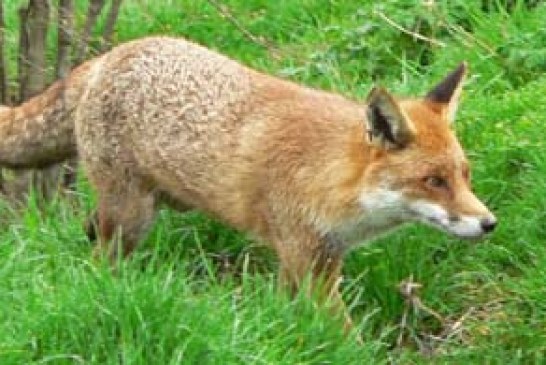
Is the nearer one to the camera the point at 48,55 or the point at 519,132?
the point at 519,132

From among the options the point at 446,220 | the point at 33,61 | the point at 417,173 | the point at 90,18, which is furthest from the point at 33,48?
the point at 446,220

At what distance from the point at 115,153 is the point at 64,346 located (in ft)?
5.08

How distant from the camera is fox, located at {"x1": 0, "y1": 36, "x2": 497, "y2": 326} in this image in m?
6.05

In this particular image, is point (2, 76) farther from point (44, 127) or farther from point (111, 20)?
point (44, 127)

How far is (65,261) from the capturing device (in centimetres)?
606

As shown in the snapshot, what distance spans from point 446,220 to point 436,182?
0.16 m

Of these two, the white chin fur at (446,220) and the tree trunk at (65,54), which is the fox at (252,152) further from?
the tree trunk at (65,54)

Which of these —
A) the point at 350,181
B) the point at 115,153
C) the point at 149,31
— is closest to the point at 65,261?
the point at 115,153

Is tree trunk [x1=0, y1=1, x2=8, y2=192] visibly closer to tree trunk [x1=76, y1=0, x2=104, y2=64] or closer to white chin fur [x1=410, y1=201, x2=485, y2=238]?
tree trunk [x1=76, y1=0, x2=104, y2=64]

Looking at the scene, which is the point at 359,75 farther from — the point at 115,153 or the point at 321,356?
the point at 321,356

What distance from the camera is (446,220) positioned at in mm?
5961

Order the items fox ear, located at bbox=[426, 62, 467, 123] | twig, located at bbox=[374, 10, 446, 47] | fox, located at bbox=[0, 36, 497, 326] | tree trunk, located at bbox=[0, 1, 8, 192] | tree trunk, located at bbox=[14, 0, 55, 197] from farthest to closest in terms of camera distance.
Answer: twig, located at bbox=[374, 10, 446, 47]
tree trunk, located at bbox=[0, 1, 8, 192]
tree trunk, located at bbox=[14, 0, 55, 197]
fox ear, located at bbox=[426, 62, 467, 123]
fox, located at bbox=[0, 36, 497, 326]

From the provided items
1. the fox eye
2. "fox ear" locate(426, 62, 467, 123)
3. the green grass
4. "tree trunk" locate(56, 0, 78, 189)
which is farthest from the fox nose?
"tree trunk" locate(56, 0, 78, 189)

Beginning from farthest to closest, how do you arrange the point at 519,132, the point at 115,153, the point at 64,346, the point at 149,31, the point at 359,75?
the point at 149,31 → the point at 359,75 → the point at 519,132 → the point at 115,153 → the point at 64,346
